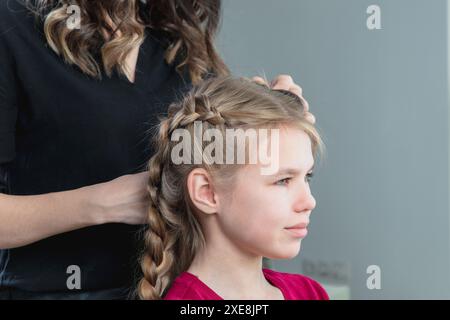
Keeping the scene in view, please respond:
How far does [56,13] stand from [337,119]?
1.01 meters

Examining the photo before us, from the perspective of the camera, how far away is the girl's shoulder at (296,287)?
3.08 ft

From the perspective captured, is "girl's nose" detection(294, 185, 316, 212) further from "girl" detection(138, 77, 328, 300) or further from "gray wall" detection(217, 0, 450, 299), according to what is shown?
"gray wall" detection(217, 0, 450, 299)

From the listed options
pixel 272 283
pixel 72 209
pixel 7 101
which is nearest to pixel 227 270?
pixel 272 283

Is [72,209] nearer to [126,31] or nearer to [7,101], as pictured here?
[7,101]

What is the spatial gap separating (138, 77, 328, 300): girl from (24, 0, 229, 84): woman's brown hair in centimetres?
A: 15

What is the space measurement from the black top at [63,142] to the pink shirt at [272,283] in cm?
14

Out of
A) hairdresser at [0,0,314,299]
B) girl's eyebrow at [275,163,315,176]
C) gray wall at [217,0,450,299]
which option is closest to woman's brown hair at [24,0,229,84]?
hairdresser at [0,0,314,299]

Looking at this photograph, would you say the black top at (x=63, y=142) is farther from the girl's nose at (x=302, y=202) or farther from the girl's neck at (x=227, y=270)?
the girl's nose at (x=302, y=202)

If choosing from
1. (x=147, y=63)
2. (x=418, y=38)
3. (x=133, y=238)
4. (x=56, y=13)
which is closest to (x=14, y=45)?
(x=56, y=13)

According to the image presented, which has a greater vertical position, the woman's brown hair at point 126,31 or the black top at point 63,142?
the woman's brown hair at point 126,31

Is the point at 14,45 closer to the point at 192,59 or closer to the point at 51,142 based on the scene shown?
the point at 51,142

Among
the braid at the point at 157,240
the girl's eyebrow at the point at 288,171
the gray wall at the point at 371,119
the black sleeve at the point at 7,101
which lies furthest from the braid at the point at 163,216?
the gray wall at the point at 371,119

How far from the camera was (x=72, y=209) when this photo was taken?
2.74 feet

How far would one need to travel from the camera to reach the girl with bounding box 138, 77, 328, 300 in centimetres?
83
